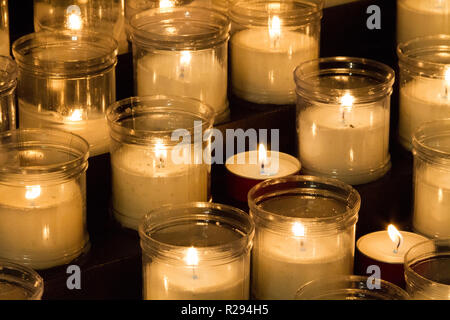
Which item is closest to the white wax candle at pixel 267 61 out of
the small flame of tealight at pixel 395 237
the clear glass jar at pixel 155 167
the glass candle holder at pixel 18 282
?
the clear glass jar at pixel 155 167

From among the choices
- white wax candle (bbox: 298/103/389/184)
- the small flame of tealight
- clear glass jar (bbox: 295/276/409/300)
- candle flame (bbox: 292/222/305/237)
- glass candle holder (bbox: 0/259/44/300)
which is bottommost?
the small flame of tealight

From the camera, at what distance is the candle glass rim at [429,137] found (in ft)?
4.81

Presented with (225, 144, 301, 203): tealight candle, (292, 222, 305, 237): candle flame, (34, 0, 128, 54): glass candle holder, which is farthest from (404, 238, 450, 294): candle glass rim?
(34, 0, 128, 54): glass candle holder

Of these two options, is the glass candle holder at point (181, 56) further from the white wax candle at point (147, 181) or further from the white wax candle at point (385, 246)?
the white wax candle at point (385, 246)

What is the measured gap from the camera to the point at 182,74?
154 cm

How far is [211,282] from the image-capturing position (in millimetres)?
1220

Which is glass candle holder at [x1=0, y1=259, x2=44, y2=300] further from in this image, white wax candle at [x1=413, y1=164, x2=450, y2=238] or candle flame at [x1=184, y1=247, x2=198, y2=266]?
white wax candle at [x1=413, y1=164, x2=450, y2=238]

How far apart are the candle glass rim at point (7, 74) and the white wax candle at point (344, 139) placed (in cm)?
42

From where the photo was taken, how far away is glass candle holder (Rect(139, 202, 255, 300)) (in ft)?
3.99

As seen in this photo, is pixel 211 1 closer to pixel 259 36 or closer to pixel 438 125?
pixel 259 36

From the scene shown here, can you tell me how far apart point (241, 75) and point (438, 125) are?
329 millimetres

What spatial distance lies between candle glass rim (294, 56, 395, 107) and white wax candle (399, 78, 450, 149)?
0.06 metres

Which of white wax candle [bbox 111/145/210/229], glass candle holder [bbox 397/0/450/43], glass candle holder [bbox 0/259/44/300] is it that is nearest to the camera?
glass candle holder [bbox 0/259/44/300]

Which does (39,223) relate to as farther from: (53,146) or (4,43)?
(4,43)
